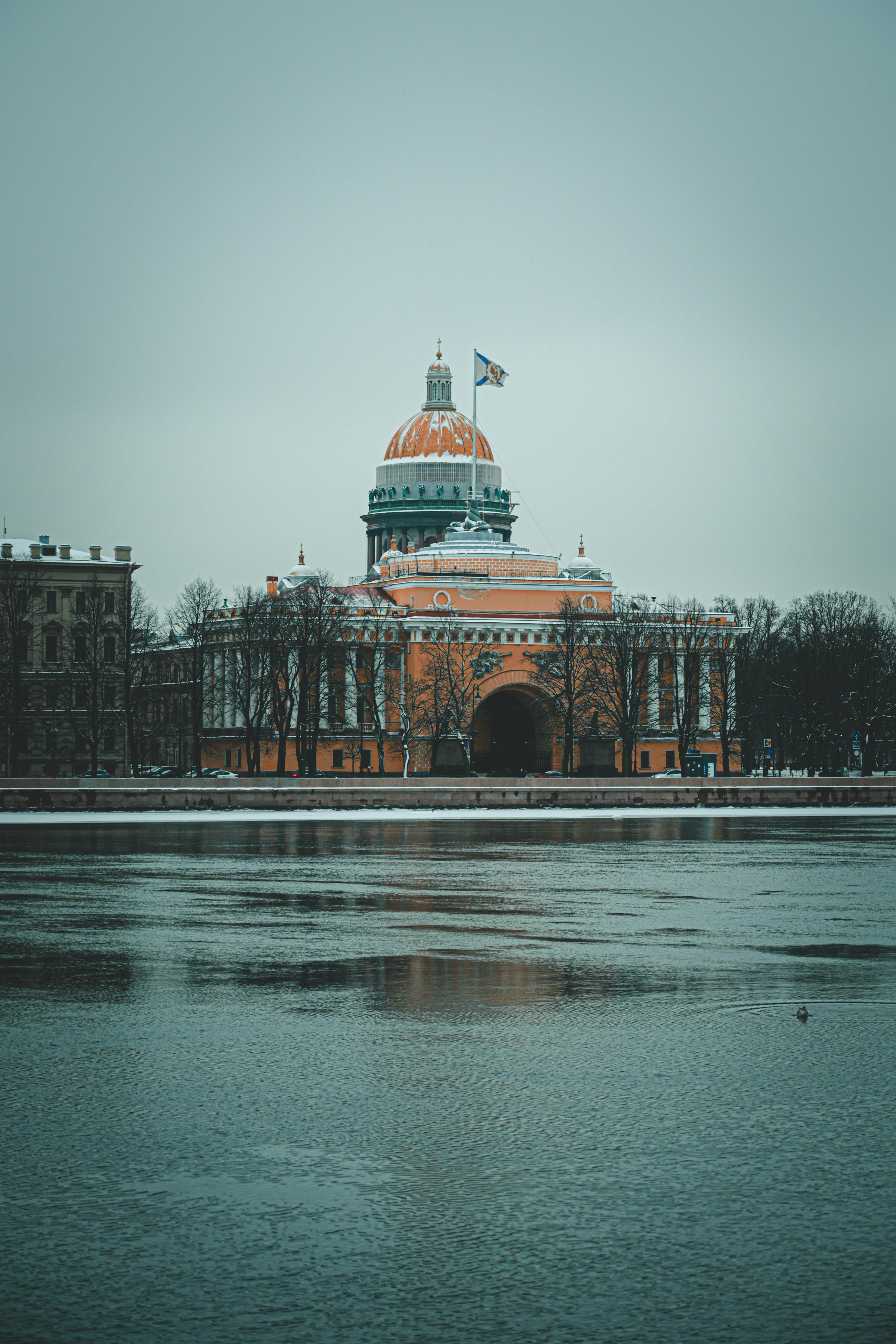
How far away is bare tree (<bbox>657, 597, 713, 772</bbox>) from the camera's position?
314 ft

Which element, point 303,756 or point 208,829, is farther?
point 303,756

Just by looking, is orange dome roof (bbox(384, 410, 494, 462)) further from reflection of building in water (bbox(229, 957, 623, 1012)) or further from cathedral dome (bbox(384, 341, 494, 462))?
reflection of building in water (bbox(229, 957, 623, 1012))

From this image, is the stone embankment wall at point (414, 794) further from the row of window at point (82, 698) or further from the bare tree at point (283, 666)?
the row of window at point (82, 698)

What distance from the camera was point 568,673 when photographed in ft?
321

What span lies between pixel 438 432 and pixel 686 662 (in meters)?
45.3

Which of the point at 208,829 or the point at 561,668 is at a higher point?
the point at 561,668

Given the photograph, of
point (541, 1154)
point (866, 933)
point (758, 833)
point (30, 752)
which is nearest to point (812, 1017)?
point (541, 1154)

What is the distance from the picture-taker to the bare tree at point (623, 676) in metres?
93.5

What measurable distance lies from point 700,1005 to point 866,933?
6157 millimetres

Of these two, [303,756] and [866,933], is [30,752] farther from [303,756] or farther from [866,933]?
[866,933]

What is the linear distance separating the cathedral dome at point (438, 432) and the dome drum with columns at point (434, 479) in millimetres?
44

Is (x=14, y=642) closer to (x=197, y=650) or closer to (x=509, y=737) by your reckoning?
(x=197, y=650)

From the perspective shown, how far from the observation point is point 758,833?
44.7m

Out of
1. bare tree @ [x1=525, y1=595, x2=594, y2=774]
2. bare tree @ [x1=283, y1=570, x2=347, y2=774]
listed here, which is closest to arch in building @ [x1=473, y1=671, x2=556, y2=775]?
bare tree @ [x1=525, y1=595, x2=594, y2=774]
